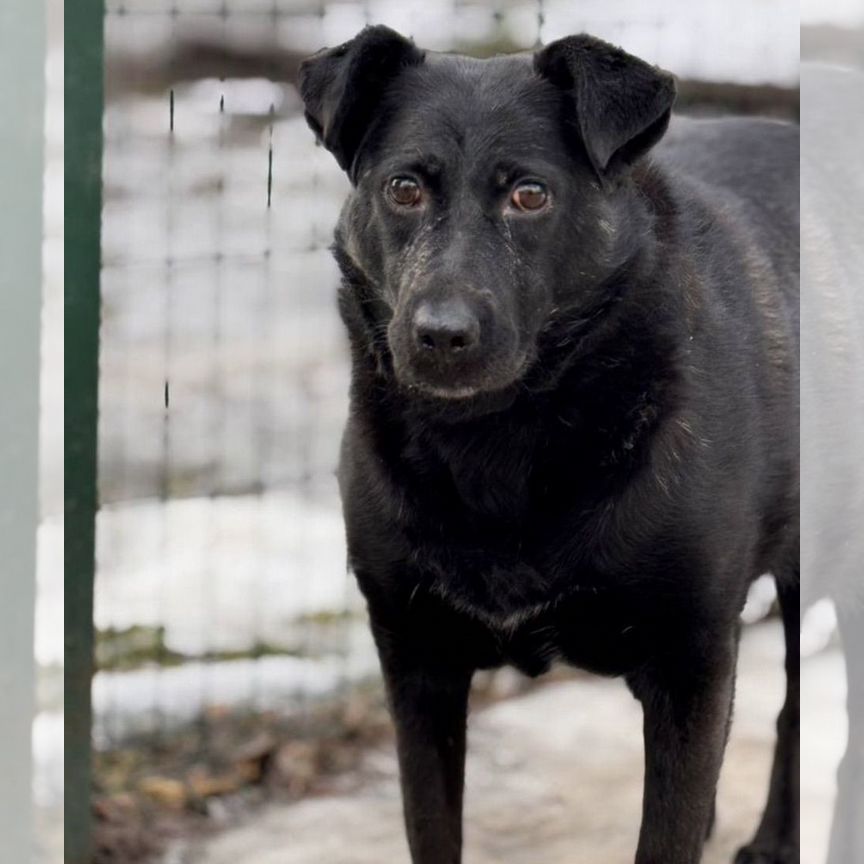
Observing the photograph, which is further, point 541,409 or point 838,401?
point 838,401

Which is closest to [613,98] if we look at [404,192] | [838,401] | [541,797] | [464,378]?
[404,192]

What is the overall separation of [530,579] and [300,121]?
1.66m

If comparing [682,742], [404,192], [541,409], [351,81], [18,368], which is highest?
[351,81]

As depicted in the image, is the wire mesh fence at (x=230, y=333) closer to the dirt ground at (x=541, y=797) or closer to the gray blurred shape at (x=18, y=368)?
the dirt ground at (x=541, y=797)

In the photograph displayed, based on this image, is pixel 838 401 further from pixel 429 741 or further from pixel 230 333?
pixel 230 333

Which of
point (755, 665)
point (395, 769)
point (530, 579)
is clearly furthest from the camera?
point (755, 665)

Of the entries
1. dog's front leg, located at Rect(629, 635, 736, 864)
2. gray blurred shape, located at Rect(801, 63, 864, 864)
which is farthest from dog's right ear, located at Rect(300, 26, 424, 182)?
dog's front leg, located at Rect(629, 635, 736, 864)

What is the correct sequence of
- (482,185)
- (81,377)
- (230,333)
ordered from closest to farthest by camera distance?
(482,185) → (81,377) → (230,333)

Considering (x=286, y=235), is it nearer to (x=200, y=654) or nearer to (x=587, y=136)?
(x=200, y=654)

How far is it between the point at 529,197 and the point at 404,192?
0.62 feet

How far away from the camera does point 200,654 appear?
3441mm

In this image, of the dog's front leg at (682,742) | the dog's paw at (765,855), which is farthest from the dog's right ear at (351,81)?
the dog's paw at (765,855)

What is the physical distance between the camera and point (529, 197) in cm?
210

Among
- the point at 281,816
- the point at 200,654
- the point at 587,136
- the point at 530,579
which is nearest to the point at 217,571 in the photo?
the point at 200,654
